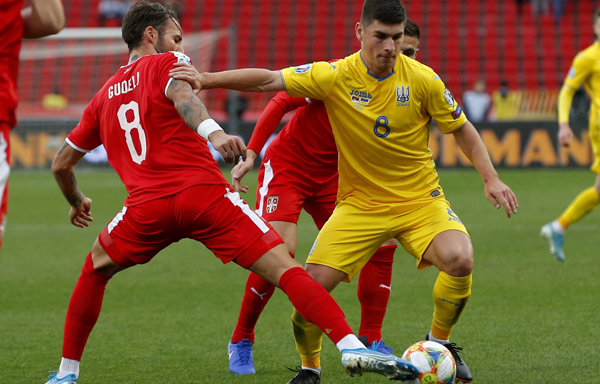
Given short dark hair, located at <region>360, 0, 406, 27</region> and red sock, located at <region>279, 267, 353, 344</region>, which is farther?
short dark hair, located at <region>360, 0, 406, 27</region>

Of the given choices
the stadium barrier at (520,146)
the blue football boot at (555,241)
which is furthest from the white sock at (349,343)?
the stadium barrier at (520,146)

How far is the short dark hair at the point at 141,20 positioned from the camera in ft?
13.4

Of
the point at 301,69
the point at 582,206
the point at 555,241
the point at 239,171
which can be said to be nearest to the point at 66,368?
the point at 239,171

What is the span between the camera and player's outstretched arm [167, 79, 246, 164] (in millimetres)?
3402

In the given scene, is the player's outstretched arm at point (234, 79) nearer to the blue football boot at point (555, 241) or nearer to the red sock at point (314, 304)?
the red sock at point (314, 304)

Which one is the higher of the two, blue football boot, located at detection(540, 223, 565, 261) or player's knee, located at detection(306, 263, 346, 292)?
player's knee, located at detection(306, 263, 346, 292)

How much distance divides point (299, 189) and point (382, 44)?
129 cm

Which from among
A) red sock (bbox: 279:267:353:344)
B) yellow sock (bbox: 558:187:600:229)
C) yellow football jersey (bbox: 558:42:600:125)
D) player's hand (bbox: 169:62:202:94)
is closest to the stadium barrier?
yellow football jersey (bbox: 558:42:600:125)

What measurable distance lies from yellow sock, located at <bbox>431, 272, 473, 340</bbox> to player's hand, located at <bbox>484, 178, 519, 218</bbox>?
0.41 m

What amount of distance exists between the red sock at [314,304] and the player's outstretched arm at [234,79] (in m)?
1.01

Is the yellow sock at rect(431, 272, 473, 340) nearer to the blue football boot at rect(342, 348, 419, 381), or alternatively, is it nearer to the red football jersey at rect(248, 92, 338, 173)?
the blue football boot at rect(342, 348, 419, 381)

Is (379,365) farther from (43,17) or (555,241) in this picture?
(555,241)

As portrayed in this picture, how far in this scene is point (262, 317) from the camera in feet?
19.7

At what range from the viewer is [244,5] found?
25.6 metres
